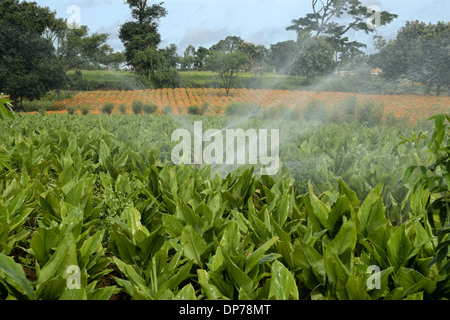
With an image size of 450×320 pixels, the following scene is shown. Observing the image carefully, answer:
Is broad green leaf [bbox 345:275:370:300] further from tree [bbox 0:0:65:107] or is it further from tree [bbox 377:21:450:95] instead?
tree [bbox 0:0:65:107]

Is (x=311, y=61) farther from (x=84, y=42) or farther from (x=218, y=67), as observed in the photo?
(x=84, y=42)

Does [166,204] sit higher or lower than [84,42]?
lower

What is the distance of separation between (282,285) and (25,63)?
112 feet

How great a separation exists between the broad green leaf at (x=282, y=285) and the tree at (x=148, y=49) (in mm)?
13299

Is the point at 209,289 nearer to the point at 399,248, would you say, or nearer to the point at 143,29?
the point at 399,248

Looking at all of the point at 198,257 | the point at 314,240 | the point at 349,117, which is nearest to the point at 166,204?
the point at 198,257

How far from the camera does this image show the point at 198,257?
77.7 inches

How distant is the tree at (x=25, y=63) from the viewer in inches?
1152

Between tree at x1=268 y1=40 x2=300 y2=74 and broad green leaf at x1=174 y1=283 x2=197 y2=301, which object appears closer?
broad green leaf at x1=174 y1=283 x2=197 y2=301

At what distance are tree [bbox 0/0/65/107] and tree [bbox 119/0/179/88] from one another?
6362mm

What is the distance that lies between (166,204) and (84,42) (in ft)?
168

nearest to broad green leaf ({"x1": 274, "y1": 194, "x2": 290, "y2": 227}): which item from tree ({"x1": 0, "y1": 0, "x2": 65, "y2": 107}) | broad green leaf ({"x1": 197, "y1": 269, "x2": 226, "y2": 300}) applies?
broad green leaf ({"x1": 197, "y1": 269, "x2": 226, "y2": 300})

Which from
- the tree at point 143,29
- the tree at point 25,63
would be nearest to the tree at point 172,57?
the tree at point 143,29

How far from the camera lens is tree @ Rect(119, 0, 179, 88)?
1542 cm
